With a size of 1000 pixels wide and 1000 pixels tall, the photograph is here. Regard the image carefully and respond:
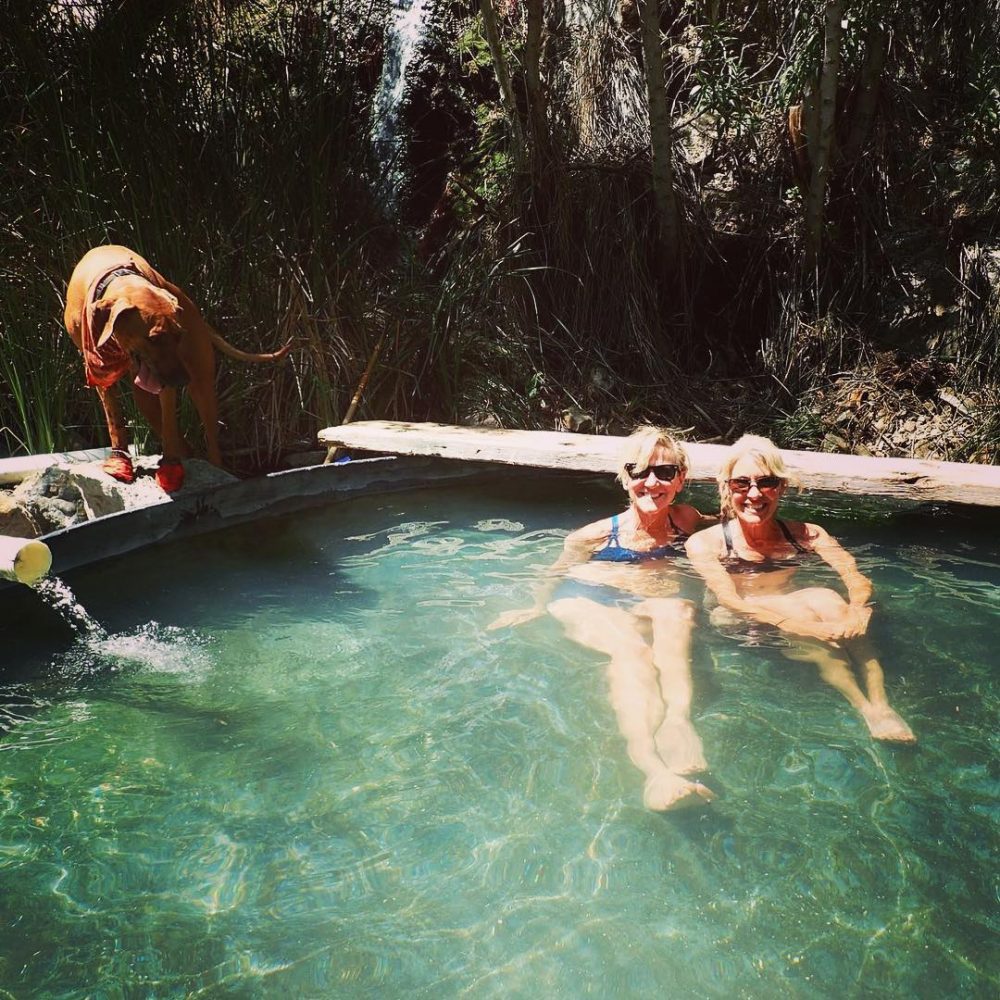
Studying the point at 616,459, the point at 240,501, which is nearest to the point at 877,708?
the point at 616,459

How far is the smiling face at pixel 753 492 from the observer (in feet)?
12.0

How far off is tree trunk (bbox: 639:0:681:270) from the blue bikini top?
3.48 meters

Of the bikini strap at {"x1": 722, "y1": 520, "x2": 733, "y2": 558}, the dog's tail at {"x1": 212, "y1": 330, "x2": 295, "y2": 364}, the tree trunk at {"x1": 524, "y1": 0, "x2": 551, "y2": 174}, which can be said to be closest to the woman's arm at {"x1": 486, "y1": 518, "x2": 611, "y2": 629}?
the bikini strap at {"x1": 722, "y1": 520, "x2": 733, "y2": 558}

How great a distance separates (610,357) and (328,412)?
7.06ft

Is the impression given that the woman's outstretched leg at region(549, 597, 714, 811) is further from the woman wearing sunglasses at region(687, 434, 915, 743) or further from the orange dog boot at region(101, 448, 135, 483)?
the orange dog boot at region(101, 448, 135, 483)

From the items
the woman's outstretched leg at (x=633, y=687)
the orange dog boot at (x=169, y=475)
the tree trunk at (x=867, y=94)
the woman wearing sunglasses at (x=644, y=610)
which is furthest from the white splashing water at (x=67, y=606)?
the tree trunk at (x=867, y=94)

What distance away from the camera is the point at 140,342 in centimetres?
469

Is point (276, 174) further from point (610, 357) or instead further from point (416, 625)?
point (416, 625)

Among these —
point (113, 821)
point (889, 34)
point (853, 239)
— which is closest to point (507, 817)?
point (113, 821)

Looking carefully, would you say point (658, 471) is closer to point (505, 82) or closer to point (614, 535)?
point (614, 535)

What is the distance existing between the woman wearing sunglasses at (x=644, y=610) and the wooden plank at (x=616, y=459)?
52 cm

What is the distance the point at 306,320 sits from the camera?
6.12m

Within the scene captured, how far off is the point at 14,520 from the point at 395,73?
543 cm

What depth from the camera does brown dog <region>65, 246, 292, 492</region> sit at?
4.68 metres
